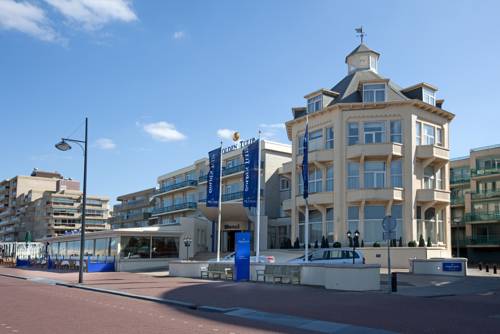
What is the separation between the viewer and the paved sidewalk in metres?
12.1

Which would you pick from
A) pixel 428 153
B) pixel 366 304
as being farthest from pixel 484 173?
pixel 366 304

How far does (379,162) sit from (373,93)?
520 centimetres

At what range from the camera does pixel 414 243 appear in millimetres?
37688

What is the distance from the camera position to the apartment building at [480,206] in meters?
56.5

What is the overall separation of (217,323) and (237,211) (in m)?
36.6

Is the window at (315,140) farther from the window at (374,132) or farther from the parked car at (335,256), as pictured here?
the parked car at (335,256)

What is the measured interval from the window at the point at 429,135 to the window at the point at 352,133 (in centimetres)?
537

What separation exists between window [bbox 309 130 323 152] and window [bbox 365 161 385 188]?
13.8 ft

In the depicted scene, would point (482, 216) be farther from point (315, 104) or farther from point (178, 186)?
point (178, 186)

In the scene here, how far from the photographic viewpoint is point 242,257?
25.4m

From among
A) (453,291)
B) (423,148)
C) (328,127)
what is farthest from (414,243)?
(453,291)

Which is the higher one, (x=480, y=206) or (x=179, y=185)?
(x=179, y=185)

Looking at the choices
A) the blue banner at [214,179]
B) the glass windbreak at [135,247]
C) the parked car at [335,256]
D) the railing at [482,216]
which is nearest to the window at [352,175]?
the blue banner at [214,179]

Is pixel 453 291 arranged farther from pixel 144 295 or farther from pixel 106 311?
pixel 106 311
